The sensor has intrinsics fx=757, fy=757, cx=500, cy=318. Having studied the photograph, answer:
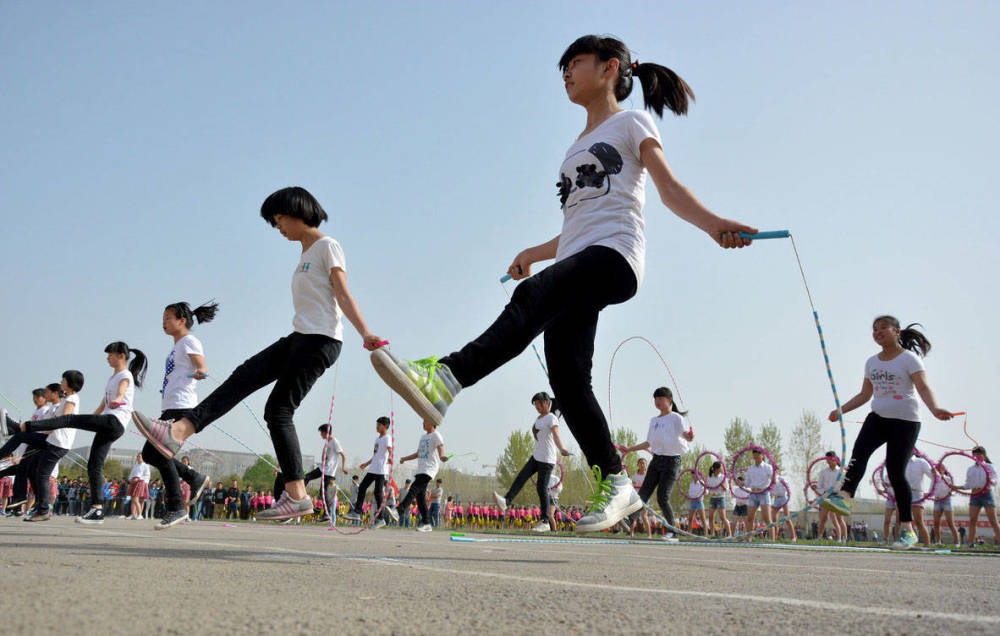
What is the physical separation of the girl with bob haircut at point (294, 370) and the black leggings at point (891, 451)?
4979 millimetres

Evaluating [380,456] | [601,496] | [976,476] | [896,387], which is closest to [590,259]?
[601,496]

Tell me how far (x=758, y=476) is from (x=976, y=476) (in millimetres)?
3629

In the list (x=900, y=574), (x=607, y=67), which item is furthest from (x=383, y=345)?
(x=900, y=574)

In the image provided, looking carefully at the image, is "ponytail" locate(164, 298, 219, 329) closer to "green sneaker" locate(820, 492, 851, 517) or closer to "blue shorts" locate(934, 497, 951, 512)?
"green sneaker" locate(820, 492, 851, 517)

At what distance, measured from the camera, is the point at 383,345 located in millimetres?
3221

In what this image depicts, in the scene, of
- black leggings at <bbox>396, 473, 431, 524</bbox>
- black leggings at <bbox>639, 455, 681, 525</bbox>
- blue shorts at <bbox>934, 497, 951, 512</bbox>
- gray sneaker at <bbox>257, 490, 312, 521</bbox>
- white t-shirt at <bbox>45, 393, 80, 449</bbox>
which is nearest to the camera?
gray sneaker at <bbox>257, 490, 312, 521</bbox>

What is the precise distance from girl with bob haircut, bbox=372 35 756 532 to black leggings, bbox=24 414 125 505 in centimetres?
516

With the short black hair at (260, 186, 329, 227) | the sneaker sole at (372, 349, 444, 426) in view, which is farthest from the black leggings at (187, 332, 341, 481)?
the sneaker sole at (372, 349, 444, 426)

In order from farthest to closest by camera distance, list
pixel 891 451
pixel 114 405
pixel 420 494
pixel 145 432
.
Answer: pixel 420 494 < pixel 114 405 < pixel 891 451 < pixel 145 432

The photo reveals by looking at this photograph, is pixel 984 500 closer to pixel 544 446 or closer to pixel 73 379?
pixel 544 446

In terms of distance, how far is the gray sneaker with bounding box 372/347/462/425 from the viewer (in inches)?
121

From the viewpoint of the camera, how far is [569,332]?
152 inches

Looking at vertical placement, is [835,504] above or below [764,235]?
below

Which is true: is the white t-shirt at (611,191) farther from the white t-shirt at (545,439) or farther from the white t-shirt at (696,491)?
the white t-shirt at (696,491)
